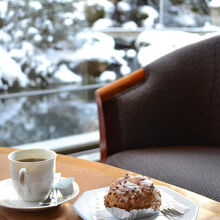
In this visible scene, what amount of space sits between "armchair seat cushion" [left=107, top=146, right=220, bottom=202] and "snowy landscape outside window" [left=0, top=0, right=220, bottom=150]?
103 centimetres

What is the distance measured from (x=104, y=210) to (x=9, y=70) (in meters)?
1.59

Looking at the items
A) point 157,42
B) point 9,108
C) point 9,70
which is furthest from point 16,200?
point 157,42

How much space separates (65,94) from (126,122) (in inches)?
41.6

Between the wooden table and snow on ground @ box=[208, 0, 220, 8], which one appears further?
snow on ground @ box=[208, 0, 220, 8]

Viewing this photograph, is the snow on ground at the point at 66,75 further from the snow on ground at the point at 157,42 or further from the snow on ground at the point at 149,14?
the snow on ground at the point at 149,14

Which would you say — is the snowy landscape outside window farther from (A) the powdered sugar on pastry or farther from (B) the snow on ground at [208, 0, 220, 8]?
(A) the powdered sugar on pastry

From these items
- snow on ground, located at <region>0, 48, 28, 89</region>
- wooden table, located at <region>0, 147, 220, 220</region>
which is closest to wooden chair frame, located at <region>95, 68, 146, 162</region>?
wooden table, located at <region>0, 147, 220, 220</region>

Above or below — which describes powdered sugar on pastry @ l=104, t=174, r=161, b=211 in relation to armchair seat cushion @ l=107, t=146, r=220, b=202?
above

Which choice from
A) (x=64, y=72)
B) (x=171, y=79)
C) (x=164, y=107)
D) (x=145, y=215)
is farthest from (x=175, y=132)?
(x=64, y=72)

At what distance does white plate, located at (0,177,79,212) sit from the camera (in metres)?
0.54

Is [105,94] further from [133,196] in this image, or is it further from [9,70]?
[9,70]

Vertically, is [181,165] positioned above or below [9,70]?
below

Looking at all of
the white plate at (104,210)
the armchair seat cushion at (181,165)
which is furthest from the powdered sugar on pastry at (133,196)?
the armchair seat cushion at (181,165)

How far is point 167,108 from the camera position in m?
1.36
